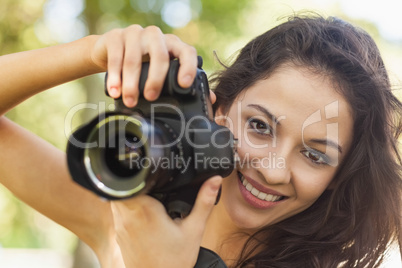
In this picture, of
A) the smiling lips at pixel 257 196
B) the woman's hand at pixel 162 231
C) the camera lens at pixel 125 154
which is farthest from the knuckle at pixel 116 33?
the smiling lips at pixel 257 196

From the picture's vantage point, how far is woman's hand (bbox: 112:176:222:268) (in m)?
0.91

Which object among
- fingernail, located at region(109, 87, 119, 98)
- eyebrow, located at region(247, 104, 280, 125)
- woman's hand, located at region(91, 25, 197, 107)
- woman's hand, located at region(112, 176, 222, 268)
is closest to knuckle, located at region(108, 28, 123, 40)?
woman's hand, located at region(91, 25, 197, 107)

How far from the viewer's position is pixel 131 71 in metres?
A: 0.93

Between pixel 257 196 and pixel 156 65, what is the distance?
54 centimetres

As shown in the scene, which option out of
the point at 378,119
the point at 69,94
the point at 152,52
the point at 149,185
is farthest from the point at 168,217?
the point at 69,94

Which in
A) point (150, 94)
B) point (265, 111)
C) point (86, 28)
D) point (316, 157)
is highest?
point (150, 94)

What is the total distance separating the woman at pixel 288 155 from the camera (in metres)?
1.24

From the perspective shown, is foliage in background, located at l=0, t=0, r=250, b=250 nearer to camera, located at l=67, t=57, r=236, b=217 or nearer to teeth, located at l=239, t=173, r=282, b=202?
teeth, located at l=239, t=173, r=282, b=202

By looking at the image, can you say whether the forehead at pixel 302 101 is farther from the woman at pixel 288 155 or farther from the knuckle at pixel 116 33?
the knuckle at pixel 116 33

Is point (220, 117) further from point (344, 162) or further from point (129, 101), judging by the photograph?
point (129, 101)

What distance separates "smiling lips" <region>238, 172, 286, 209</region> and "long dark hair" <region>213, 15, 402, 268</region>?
0.14 m

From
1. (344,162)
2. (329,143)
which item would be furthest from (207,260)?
(344,162)

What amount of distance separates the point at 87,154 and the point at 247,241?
0.73 metres

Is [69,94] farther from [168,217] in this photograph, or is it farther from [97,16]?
[168,217]
